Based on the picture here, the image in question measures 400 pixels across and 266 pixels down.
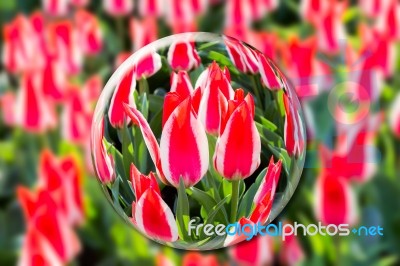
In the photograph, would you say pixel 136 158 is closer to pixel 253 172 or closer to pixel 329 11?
pixel 253 172

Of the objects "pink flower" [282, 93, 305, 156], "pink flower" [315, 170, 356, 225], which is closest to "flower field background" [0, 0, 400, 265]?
"pink flower" [315, 170, 356, 225]

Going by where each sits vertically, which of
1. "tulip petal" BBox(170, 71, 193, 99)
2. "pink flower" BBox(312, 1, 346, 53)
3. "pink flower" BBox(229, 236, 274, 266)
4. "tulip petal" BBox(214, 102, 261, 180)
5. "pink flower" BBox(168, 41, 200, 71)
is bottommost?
"pink flower" BBox(229, 236, 274, 266)

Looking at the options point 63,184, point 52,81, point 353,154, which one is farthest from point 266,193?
point 52,81

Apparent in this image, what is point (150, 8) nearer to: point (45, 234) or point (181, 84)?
point (45, 234)

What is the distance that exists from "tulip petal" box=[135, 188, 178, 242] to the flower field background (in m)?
0.43

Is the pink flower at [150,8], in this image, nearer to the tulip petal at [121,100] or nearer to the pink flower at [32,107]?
the pink flower at [32,107]

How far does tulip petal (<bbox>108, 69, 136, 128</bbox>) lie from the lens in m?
0.42

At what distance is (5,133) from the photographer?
1862 mm

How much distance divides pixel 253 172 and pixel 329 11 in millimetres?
1254

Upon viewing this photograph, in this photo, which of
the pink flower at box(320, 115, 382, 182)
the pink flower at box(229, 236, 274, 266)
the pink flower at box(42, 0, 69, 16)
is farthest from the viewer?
the pink flower at box(42, 0, 69, 16)

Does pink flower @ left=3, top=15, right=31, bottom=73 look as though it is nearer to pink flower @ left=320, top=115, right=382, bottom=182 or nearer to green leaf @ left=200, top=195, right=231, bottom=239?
pink flower @ left=320, top=115, right=382, bottom=182

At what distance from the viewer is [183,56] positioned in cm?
44

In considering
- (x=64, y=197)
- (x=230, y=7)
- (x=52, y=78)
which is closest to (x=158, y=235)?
(x=64, y=197)

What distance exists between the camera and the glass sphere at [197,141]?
1.30ft
